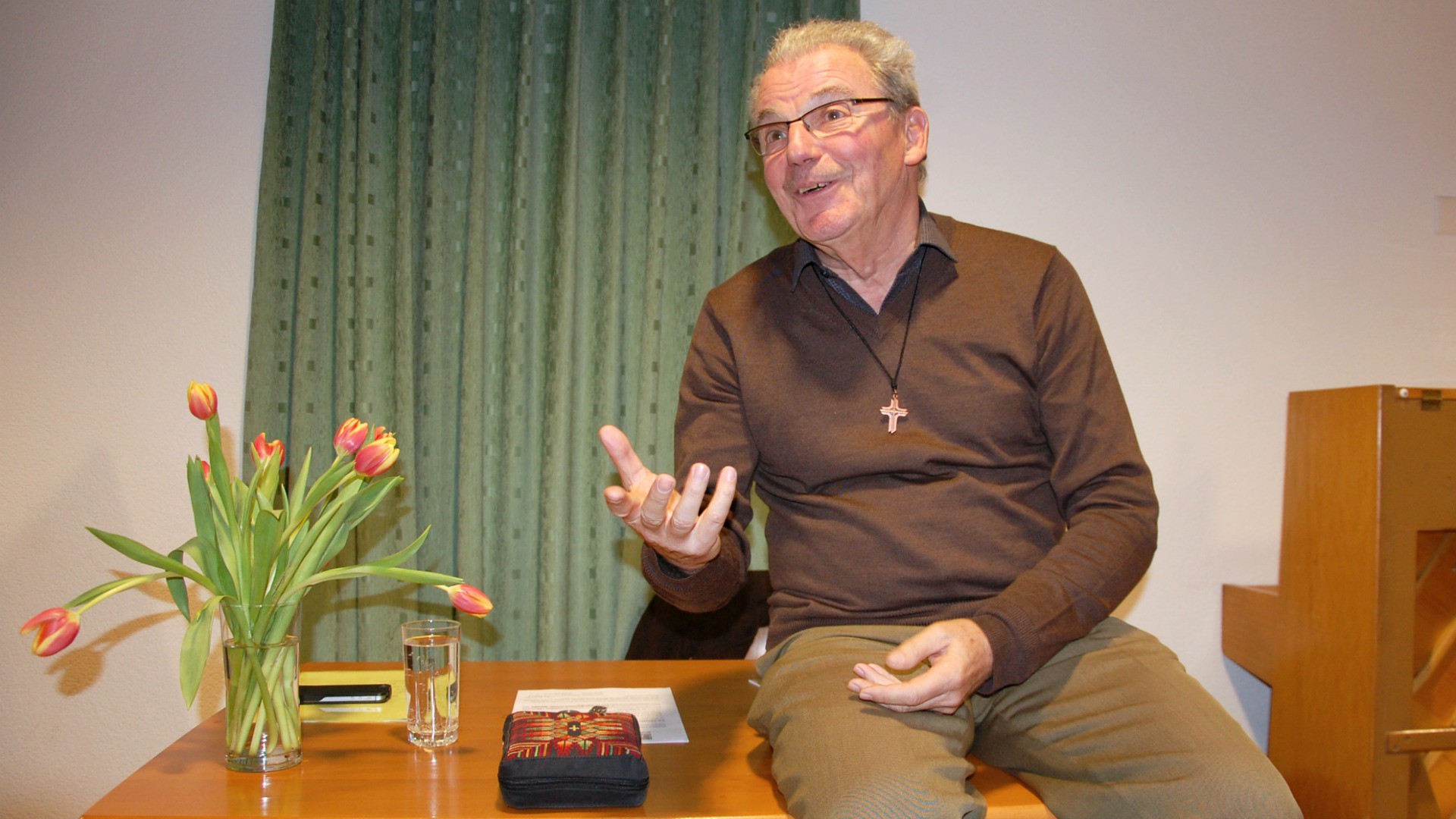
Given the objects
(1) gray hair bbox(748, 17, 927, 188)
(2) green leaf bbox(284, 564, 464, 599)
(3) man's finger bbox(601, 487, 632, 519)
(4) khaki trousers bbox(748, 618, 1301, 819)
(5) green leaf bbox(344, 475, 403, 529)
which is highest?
(1) gray hair bbox(748, 17, 927, 188)

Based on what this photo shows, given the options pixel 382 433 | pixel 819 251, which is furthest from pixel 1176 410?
pixel 382 433

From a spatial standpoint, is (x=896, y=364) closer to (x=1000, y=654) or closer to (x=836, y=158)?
(x=836, y=158)

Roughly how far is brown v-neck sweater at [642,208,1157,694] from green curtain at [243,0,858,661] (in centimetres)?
72

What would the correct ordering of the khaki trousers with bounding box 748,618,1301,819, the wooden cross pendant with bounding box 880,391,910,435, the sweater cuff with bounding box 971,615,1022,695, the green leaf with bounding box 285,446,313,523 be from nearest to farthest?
the khaki trousers with bounding box 748,618,1301,819
the sweater cuff with bounding box 971,615,1022,695
the green leaf with bounding box 285,446,313,523
the wooden cross pendant with bounding box 880,391,910,435

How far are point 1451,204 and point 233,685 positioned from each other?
2896mm

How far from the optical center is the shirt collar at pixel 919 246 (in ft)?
5.02

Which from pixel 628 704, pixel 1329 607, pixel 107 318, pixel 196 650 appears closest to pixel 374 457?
pixel 196 650

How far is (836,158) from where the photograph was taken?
1.48 metres

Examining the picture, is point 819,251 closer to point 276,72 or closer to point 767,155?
point 767,155

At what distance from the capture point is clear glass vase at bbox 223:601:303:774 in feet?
3.95

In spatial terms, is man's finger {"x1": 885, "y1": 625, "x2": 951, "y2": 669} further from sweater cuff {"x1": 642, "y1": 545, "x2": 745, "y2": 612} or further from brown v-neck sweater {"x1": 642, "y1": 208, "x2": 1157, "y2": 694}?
sweater cuff {"x1": 642, "y1": 545, "x2": 745, "y2": 612}

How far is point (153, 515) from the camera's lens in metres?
2.23

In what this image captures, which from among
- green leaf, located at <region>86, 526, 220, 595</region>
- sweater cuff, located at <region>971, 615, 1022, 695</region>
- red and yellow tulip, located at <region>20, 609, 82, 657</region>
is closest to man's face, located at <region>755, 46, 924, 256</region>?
sweater cuff, located at <region>971, 615, 1022, 695</region>

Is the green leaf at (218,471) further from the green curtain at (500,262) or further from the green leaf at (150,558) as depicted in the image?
the green curtain at (500,262)
